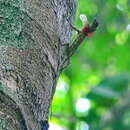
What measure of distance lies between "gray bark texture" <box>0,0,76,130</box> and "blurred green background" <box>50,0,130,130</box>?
9.29ft

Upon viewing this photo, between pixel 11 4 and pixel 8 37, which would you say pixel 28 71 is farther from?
pixel 11 4

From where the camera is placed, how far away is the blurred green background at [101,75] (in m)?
4.93

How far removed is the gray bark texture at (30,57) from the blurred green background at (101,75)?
111 inches

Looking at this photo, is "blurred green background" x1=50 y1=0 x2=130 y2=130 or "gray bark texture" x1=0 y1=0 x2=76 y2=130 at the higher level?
"blurred green background" x1=50 y1=0 x2=130 y2=130

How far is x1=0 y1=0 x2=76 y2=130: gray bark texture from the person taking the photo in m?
1.50

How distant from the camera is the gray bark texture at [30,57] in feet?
4.91

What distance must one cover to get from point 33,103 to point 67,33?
359mm

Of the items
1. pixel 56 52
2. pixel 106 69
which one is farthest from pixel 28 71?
pixel 106 69

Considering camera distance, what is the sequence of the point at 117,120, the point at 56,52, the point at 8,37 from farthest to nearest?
the point at 117,120 < the point at 56,52 < the point at 8,37

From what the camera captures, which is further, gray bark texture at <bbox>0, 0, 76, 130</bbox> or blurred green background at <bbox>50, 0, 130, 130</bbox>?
blurred green background at <bbox>50, 0, 130, 130</bbox>

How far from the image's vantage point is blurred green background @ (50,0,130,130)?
4934 millimetres

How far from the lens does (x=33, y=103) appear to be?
1554 mm

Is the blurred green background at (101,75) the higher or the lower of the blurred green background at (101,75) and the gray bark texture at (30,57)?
the higher

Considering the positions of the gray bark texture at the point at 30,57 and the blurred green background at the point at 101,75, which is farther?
the blurred green background at the point at 101,75
